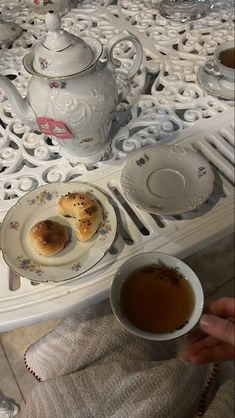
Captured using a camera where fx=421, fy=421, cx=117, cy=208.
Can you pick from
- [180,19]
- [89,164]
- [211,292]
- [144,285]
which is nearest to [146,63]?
[180,19]

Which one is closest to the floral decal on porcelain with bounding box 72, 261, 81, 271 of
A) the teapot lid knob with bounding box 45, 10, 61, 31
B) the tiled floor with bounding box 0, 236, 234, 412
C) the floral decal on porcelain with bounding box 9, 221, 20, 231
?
the floral decal on porcelain with bounding box 9, 221, 20, 231

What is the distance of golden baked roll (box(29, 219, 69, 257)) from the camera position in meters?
0.64

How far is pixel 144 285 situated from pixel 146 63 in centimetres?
58

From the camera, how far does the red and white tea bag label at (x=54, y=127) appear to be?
0.72 meters

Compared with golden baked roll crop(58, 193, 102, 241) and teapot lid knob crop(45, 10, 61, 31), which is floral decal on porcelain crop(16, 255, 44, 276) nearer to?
golden baked roll crop(58, 193, 102, 241)

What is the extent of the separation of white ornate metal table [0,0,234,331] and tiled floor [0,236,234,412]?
612mm

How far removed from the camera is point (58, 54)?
661 millimetres

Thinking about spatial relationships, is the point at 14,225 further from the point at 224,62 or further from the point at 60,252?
the point at 224,62

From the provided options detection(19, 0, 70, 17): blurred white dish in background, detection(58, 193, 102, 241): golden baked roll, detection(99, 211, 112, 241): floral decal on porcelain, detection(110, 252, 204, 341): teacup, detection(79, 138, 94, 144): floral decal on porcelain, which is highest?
detection(19, 0, 70, 17): blurred white dish in background

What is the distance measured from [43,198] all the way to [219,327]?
14.0 inches

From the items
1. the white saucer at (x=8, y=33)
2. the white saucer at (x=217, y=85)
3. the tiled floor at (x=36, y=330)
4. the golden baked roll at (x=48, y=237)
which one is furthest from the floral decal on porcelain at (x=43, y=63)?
the tiled floor at (x=36, y=330)

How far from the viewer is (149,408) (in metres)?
0.63

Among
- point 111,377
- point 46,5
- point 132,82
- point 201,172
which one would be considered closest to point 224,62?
point 132,82

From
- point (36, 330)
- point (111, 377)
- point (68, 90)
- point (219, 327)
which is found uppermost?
point (68, 90)
